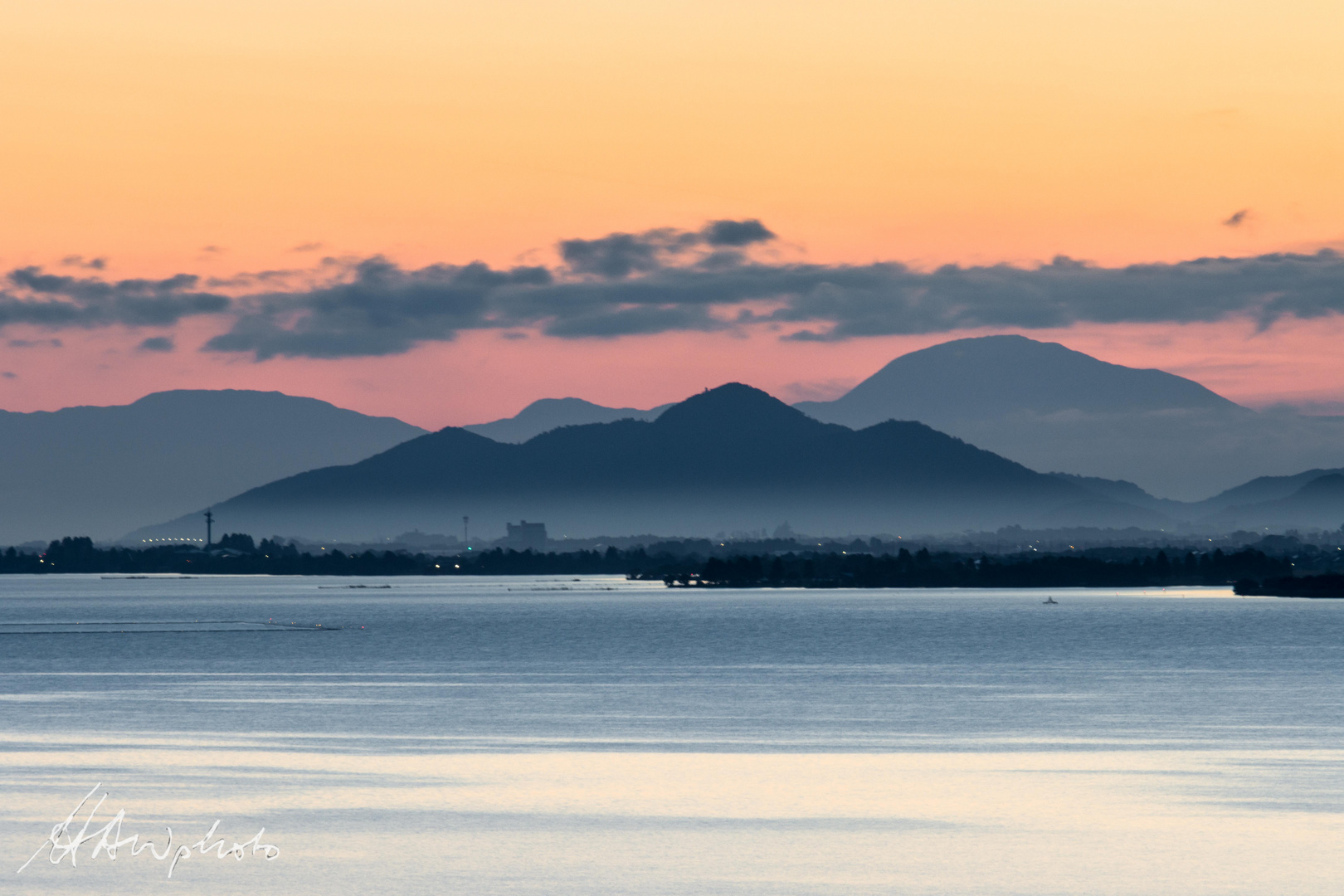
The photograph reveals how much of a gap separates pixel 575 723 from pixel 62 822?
912 inches

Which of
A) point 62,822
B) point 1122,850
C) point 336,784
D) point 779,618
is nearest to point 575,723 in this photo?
point 336,784

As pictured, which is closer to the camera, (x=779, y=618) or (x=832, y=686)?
(x=832, y=686)

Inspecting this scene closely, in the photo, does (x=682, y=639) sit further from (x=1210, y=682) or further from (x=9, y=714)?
(x=9, y=714)

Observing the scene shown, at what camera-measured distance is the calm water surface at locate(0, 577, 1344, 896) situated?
28031 mm

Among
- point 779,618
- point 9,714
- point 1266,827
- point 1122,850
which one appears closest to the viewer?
point 1122,850

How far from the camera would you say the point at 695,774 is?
40094 mm

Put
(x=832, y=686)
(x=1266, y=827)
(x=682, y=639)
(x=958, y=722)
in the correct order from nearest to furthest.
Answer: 1. (x=1266, y=827)
2. (x=958, y=722)
3. (x=832, y=686)
4. (x=682, y=639)

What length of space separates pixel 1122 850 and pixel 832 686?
4196cm

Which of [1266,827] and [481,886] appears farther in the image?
[1266,827]

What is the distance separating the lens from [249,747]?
45.9 m

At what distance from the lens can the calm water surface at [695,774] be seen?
28.0 metres

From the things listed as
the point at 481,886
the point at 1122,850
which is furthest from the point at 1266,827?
the point at 481,886

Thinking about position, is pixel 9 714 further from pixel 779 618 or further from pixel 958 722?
pixel 779 618

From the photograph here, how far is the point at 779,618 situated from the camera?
171250 mm
